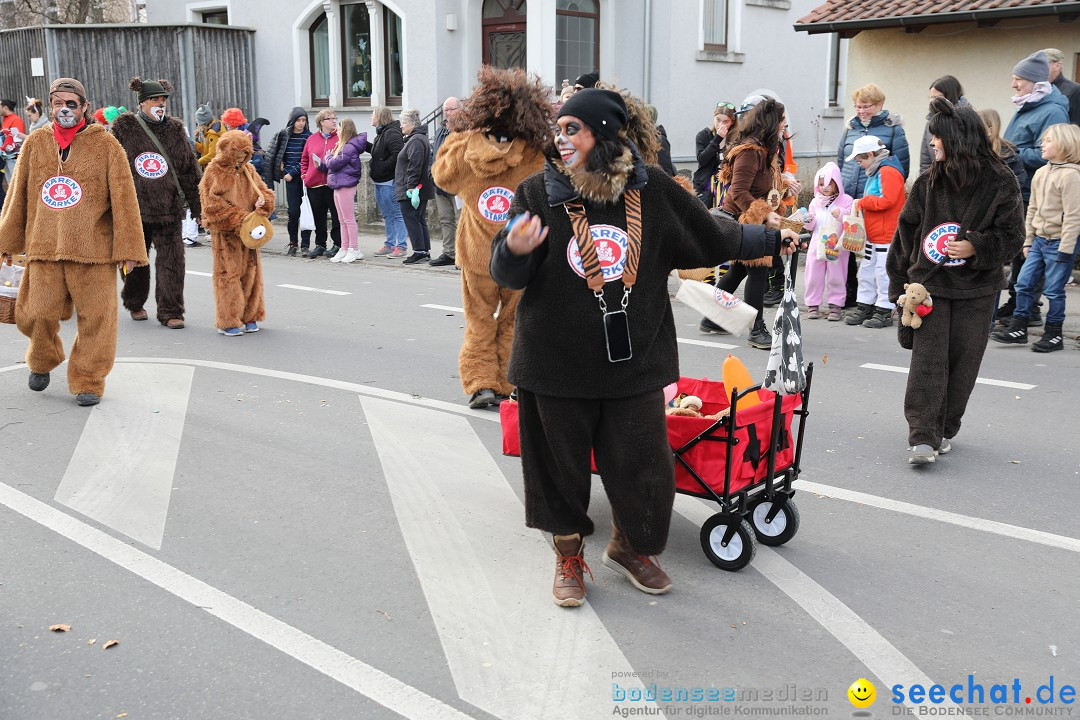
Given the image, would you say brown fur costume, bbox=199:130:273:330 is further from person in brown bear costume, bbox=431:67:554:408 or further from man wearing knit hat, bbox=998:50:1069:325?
man wearing knit hat, bbox=998:50:1069:325

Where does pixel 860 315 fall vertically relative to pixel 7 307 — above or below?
below

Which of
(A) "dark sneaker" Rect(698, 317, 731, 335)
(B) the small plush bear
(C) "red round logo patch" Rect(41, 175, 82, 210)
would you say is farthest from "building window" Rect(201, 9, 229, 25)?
(B) the small plush bear

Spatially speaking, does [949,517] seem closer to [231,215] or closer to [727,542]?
[727,542]

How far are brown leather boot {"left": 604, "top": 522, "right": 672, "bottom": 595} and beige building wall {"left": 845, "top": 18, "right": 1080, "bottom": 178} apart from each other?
11.1 meters

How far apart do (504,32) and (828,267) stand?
10573mm

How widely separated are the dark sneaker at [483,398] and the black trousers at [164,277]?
4.10 meters

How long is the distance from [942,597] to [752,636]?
2.74ft

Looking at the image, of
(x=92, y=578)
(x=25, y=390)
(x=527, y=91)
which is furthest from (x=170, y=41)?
(x=92, y=578)

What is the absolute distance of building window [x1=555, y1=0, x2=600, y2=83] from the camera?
18.6 metres

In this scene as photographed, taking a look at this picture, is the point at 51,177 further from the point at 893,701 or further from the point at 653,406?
the point at 893,701

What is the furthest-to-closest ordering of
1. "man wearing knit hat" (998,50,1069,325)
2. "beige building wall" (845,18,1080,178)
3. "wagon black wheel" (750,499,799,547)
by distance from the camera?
"beige building wall" (845,18,1080,178) < "man wearing knit hat" (998,50,1069,325) < "wagon black wheel" (750,499,799,547)

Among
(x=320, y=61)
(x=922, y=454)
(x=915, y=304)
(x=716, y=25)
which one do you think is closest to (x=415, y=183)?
(x=716, y=25)

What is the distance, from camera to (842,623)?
3951 mm

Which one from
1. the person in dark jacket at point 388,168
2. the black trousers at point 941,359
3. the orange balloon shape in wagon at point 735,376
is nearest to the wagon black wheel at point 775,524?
the orange balloon shape in wagon at point 735,376
